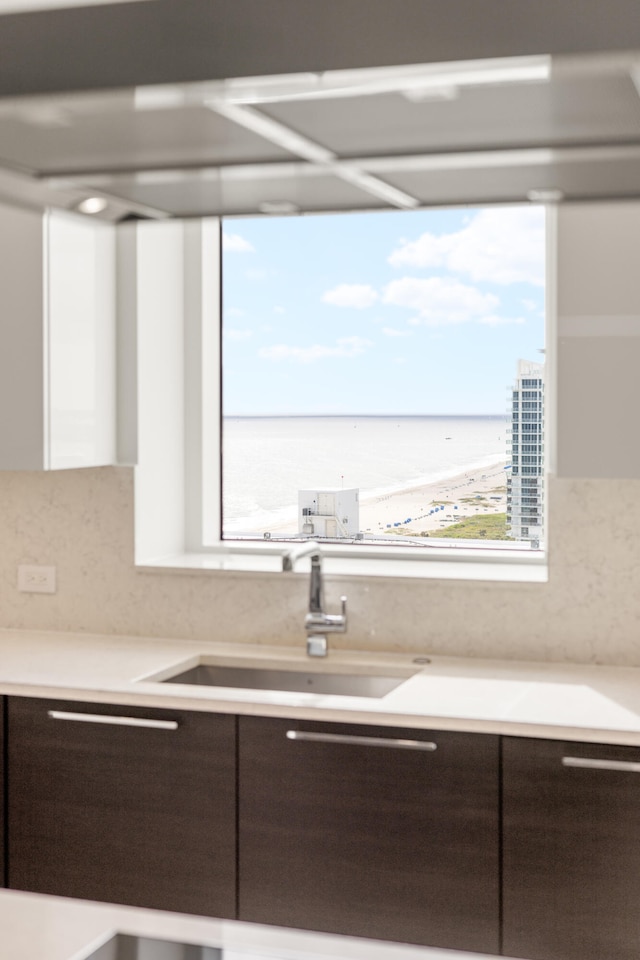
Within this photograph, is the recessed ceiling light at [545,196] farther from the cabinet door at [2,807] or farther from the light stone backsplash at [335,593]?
the cabinet door at [2,807]

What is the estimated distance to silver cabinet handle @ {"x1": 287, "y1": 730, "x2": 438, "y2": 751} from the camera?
243cm

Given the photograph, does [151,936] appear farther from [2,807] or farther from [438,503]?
[438,503]

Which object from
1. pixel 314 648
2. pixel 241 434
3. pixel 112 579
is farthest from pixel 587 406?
pixel 112 579

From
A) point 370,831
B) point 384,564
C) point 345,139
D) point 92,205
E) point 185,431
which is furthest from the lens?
point 185,431

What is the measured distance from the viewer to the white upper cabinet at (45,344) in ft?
9.66

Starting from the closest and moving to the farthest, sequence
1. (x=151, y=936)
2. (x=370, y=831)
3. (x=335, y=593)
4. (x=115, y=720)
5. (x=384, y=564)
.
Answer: (x=151, y=936), (x=370, y=831), (x=115, y=720), (x=335, y=593), (x=384, y=564)

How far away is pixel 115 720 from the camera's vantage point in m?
2.66

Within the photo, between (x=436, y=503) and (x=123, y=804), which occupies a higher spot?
(x=436, y=503)

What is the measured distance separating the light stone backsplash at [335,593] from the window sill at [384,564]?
0.09 ft

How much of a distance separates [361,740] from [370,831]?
206mm

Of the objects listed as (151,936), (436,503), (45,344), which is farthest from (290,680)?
(151,936)

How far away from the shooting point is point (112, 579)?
3.33 m

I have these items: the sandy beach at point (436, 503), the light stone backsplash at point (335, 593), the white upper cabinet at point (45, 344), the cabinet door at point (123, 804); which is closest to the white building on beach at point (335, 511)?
the sandy beach at point (436, 503)

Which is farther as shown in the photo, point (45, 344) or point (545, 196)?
point (45, 344)
